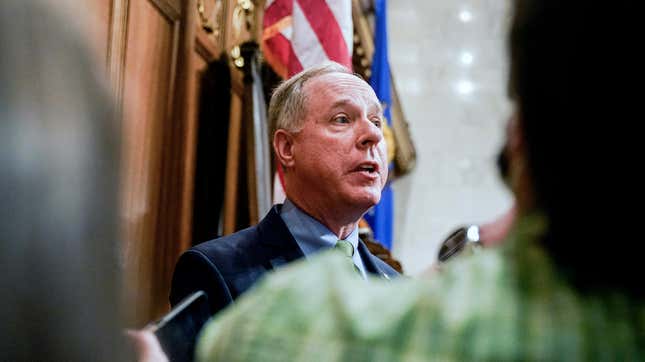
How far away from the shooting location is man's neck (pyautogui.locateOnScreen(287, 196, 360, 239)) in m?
2.51

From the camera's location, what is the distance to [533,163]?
0.84 meters

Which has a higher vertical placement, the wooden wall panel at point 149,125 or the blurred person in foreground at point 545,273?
the blurred person in foreground at point 545,273

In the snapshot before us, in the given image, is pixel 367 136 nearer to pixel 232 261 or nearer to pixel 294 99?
pixel 294 99

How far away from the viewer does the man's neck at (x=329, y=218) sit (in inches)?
99.0

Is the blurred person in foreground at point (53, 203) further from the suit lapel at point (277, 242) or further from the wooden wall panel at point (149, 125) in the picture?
the wooden wall panel at point (149, 125)

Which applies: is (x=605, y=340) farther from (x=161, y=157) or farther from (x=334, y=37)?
(x=334, y=37)

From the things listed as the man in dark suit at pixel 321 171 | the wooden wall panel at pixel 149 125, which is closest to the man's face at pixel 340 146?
the man in dark suit at pixel 321 171

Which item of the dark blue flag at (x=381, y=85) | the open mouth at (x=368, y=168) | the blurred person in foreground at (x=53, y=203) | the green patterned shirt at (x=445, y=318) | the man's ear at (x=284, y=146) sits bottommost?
→ the dark blue flag at (x=381, y=85)

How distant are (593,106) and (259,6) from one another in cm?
374

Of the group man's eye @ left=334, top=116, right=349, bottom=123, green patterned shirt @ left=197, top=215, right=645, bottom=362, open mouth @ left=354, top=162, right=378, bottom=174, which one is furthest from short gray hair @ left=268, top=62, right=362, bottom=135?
green patterned shirt @ left=197, top=215, right=645, bottom=362

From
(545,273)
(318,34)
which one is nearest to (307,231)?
(318,34)

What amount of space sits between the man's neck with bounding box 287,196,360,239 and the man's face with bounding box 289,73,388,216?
0.02 m

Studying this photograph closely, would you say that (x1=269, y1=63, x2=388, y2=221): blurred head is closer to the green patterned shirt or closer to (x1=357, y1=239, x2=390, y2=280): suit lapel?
(x1=357, y1=239, x2=390, y2=280): suit lapel

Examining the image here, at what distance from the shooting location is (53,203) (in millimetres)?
768
